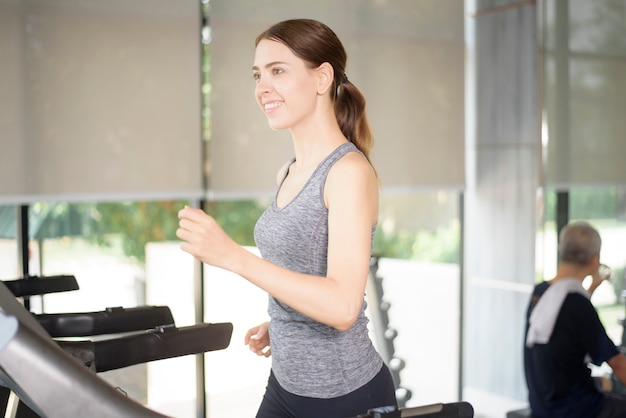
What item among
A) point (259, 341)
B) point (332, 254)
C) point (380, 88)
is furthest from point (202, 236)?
point (380, 88)

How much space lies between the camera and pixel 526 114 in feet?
12.9

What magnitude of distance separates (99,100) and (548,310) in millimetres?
1795

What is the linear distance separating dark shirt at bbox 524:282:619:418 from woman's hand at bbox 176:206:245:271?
6.09ft

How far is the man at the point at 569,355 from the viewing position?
279cm

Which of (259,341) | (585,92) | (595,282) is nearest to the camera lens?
(259,341)

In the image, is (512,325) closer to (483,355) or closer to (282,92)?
(483,355)

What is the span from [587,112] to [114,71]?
2094 mm

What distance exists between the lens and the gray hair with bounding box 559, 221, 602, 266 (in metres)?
2.95

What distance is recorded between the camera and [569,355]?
9.18ft

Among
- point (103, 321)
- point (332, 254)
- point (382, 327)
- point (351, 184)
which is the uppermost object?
point (351, 184)

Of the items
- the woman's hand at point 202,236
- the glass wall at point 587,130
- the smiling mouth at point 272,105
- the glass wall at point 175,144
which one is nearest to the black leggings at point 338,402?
the woman's hand at point 202,236

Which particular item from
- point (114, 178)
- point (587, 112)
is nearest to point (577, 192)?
point (587, 112)

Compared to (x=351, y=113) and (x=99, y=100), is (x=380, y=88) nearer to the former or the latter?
(x=99, y=100)

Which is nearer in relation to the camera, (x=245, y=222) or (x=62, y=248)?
(x=62, y=248)
